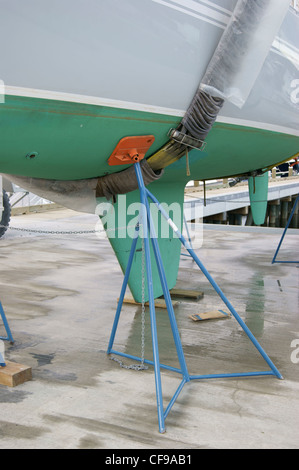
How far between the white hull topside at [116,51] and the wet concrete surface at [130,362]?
2278 millimetres

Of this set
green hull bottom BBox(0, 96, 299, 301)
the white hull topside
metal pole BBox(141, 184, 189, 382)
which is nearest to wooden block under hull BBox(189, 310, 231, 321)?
green hull bottom BBox(0, 96, 299, 301)

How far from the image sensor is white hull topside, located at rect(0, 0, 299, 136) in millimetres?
3320

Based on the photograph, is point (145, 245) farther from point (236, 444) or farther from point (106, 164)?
point (236, 444)

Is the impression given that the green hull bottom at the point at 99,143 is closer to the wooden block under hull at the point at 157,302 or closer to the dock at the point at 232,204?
the wooden block under hull at the point at 157,302

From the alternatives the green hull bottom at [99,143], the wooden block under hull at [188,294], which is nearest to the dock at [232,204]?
the wooden block under hull at [188,294]

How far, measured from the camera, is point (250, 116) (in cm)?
491

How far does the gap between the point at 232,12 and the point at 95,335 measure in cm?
347

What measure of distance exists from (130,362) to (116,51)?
2790 millimetres

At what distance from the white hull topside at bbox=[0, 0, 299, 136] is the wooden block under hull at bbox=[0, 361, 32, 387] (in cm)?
228

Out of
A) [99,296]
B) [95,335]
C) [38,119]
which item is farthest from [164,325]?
[38,119]

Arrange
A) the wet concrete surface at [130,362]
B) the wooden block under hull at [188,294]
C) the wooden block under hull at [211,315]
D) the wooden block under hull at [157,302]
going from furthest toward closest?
1. the wooden block under hull at [188,294]
2. the wooden block under hull at [157,302]
3. the wooden block under hull at [211,315]
4. the wet concrete surface at [130,362]

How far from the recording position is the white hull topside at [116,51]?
3.32m

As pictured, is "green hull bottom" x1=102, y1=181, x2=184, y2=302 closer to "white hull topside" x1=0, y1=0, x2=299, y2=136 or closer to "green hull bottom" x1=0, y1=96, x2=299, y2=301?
"green hull bottom" x1=0, y1=96, x2=299, y2=301

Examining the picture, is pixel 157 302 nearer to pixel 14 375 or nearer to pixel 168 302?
pixel 168 302
